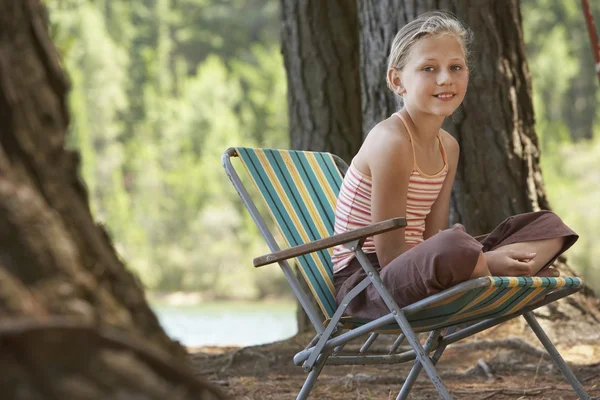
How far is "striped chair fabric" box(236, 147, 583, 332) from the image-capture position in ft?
8.31

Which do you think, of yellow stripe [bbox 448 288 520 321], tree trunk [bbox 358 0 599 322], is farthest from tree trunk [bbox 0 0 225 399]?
tree trunk [bbox 358 0 599 322]

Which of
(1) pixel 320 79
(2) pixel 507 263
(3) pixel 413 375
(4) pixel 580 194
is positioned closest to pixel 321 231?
(3) pixel 413 375

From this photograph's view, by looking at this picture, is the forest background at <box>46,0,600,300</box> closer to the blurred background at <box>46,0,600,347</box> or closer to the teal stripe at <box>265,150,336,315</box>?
the blurred background at <box>46,0,600,347</box>

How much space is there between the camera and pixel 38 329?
121 cm

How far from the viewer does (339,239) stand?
2555mm

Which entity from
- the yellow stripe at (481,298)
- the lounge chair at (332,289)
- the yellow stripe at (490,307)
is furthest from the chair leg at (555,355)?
the yellow stripe at (481,298)

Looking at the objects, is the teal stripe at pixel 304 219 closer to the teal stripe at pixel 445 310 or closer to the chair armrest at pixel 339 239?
the chair armrest at pixel 339 239

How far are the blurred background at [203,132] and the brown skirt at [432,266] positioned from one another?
14029mm

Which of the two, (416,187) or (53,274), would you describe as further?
(416,187)

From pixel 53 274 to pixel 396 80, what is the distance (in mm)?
1942

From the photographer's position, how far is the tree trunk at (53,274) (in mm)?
1221

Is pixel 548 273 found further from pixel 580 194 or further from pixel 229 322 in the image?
pixel 580 194

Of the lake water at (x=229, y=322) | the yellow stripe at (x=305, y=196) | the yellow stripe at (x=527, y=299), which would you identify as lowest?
the lake water at (x=229, y=322)

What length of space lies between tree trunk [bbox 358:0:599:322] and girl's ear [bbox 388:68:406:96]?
1072mm
